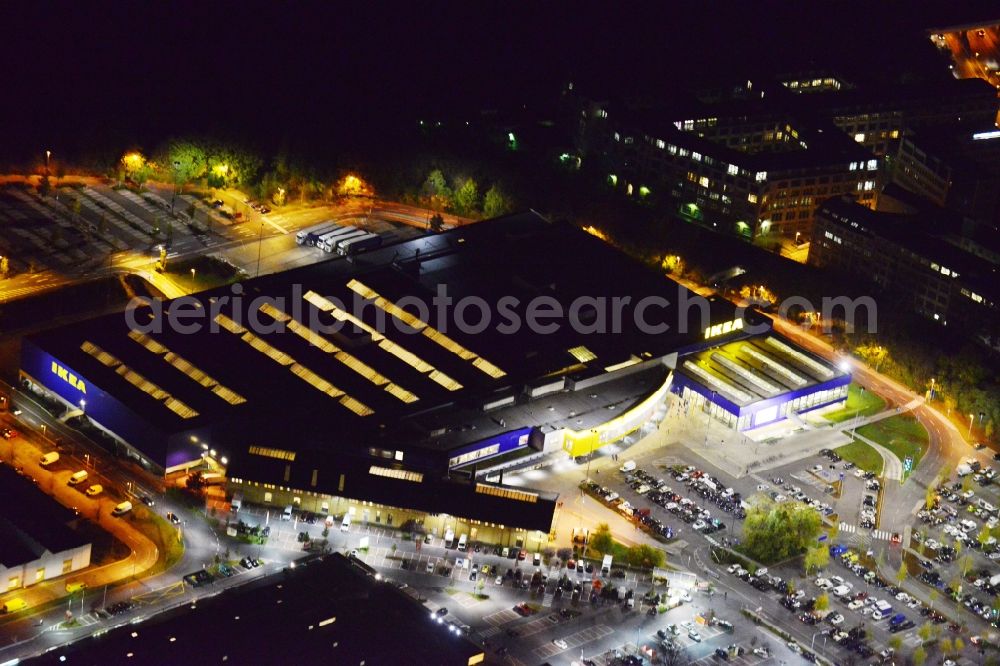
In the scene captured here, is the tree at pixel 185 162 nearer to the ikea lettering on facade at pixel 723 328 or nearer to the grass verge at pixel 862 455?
the ikea lettering on facade at pixel 723 328

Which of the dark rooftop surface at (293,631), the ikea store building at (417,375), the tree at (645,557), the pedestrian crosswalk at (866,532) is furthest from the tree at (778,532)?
the dark rooftop surface at (293,631)

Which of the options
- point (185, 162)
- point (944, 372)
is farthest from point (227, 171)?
point (944, 372)

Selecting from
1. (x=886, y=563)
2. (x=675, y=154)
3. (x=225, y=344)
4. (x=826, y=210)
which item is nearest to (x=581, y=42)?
(x=675, y=154)

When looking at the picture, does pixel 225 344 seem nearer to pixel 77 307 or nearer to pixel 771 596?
pixel 77 307

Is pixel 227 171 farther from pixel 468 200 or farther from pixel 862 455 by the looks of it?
pixel 862 455

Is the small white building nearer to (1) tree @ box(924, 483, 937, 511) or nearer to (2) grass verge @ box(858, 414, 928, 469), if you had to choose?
(1) tree @ box(924, 483, 937, 511)

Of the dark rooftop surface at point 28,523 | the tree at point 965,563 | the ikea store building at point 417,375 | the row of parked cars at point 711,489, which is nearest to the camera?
the dark rooftop surface at point 28,523
